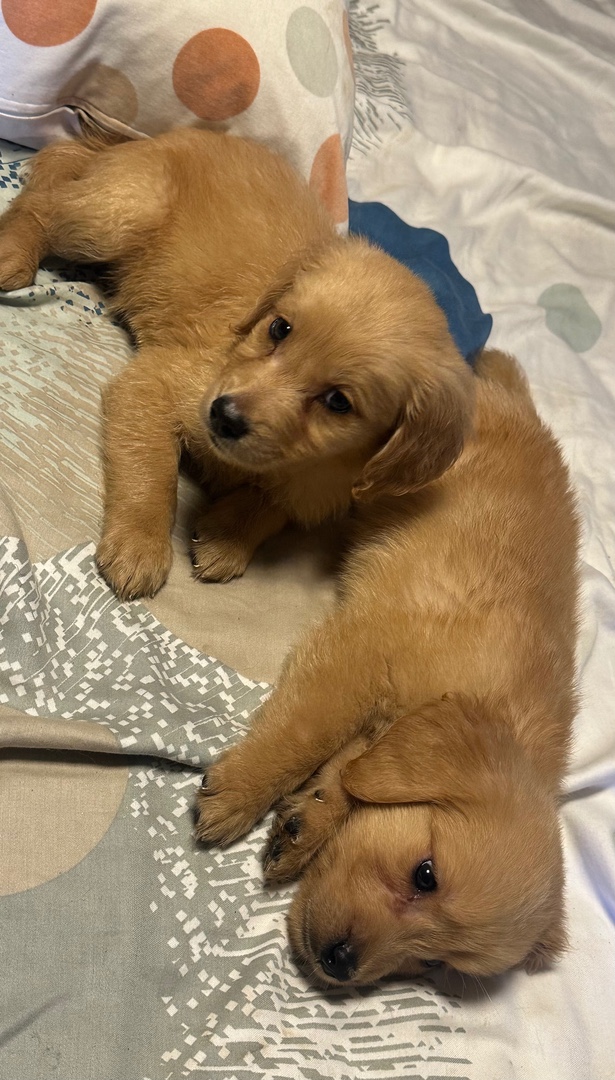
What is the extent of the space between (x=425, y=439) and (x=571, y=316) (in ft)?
5.28

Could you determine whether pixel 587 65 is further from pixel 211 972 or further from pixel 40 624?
pixel 211 972

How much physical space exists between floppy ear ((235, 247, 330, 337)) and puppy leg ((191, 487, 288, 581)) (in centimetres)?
43

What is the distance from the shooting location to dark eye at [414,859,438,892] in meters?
1.58

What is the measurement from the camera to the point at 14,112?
212cm

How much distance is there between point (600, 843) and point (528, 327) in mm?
1821

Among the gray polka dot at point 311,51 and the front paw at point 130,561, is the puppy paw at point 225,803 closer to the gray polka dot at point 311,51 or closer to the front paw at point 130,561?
the front paw at point 130,561

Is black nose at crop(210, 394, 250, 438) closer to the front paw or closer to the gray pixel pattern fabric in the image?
the front paw

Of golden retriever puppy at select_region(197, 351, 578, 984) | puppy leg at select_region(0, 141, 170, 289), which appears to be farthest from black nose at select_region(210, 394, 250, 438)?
puppy leg at select_region(0, 141, 170, 289)

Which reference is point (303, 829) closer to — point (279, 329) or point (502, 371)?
point (279, 329)

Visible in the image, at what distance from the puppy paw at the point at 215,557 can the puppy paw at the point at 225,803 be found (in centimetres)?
45

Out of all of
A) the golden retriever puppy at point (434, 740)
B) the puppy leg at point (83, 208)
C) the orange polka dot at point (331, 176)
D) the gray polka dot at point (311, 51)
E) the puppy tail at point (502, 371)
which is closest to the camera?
the golden retriever puppy at point (434, 740)

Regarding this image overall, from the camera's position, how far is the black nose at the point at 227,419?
5.62 ft

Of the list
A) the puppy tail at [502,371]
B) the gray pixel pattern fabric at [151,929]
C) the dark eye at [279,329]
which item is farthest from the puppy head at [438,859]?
the puppy tail at [502,371]

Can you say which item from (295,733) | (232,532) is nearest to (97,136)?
(232,532)
